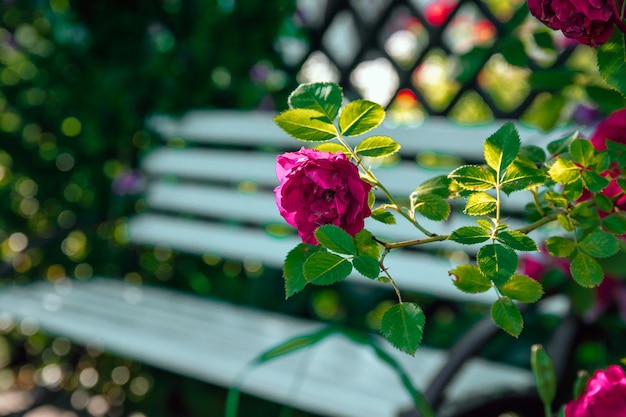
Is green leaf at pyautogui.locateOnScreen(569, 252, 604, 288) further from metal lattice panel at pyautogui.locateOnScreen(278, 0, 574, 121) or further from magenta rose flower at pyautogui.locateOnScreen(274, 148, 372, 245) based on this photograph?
metal lattice panel at pyautogui.locateOnScreen(278, 0, 574, 121)

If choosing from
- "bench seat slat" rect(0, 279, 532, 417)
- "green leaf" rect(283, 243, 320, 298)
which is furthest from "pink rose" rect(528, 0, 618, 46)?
"bench seat slat" rect(0, 279, 532, 417)

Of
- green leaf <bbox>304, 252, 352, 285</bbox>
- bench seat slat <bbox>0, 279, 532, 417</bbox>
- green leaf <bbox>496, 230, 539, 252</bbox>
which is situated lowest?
bench seat slat <bbox>0, 279, 532, 417</bbox>

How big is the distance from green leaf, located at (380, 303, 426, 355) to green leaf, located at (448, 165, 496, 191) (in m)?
0.10

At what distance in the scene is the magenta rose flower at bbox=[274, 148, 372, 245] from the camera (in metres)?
0.54

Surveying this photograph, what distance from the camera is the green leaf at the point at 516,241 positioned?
558 mm

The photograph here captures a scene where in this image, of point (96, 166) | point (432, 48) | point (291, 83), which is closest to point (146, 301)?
point (96, 166)

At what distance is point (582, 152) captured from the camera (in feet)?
2.11

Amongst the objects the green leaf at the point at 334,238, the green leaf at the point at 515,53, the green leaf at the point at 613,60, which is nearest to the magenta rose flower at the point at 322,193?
the green leaf at the point at 334,238

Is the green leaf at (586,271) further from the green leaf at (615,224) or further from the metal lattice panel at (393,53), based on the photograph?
the metal lattice panel at (393,53)

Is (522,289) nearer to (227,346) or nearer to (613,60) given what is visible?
(613,60)

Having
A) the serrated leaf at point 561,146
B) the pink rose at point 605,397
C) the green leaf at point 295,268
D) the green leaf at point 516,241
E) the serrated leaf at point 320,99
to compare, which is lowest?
the pink rose at point 605,397

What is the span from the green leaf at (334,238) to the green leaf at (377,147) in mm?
94

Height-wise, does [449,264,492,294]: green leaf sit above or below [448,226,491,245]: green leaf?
below

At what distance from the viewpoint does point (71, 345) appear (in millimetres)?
2830
